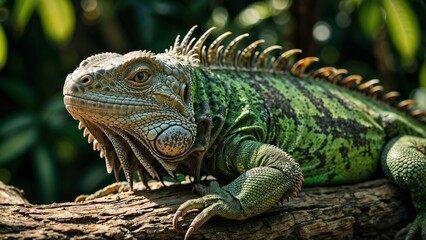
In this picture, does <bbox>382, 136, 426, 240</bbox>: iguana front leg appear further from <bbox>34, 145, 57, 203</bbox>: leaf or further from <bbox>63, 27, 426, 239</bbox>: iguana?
<bbox>34, 145, 57, 203</bbox>: leaf

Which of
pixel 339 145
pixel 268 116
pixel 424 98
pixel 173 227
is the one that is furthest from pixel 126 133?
pixel 424 98

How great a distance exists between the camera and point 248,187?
4180mm

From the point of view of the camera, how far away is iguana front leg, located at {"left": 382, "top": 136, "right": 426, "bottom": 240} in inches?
199

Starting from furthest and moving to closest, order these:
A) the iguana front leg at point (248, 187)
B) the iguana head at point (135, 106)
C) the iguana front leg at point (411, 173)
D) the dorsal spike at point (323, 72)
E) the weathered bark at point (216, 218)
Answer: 1. the dorsal spike at point (323, 72)
2. the iguana front leg at point (411, 173)
3. the iguana head at point (135, 106)
4. the iguana front leg at point (248, 187)
5. the weathered bark at point (216, 218)

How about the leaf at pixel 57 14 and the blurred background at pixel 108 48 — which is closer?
the leaf at pixel 57 14

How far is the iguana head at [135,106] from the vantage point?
414cm

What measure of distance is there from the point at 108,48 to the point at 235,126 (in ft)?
21.1

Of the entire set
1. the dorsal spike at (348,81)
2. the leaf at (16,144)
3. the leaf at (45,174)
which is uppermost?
the dorsal spike at (348,81)

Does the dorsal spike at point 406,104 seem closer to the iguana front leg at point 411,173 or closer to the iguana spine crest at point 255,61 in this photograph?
the iguana spine crest at point 255,61

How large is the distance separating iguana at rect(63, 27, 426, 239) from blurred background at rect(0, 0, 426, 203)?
1.45 m

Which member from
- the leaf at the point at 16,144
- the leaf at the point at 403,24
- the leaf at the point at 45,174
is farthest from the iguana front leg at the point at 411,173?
the leaf at the point at 16,144

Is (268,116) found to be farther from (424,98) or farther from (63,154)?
(63,154)

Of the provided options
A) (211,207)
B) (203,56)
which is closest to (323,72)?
(203,56)

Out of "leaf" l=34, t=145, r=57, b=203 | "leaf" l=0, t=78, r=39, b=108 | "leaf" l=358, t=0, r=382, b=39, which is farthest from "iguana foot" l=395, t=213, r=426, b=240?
"leaf" l=0, t=78, r=39, b=108
